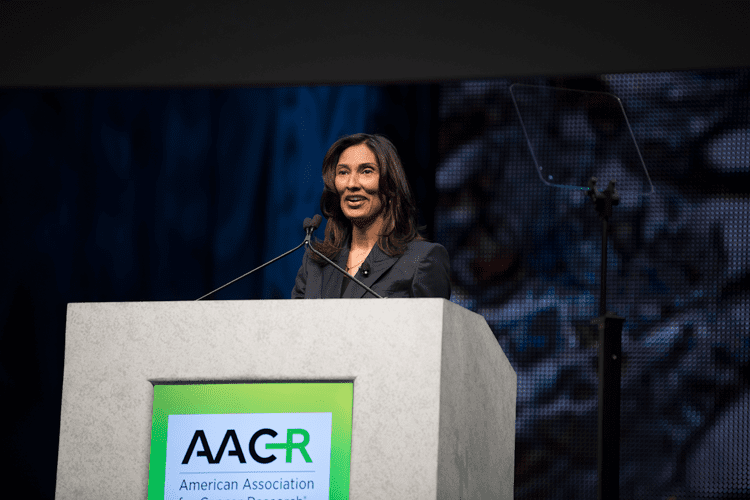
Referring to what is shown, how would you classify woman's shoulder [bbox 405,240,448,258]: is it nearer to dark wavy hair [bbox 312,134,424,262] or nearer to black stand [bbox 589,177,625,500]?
dark wavy hair [bbox 312,134,424,262]

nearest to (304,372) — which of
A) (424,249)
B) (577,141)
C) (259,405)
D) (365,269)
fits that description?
(259,405)

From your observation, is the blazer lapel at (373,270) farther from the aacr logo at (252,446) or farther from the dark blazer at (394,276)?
the aacr logo at (252,446)

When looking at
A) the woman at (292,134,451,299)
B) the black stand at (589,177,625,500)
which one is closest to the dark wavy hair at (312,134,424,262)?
the woman at (292,134,451,299)

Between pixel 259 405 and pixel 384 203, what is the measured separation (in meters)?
0.91

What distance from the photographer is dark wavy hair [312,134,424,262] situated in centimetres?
231

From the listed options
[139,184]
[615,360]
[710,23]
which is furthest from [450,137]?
[615,360]

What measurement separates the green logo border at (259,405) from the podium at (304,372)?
0.04 ft

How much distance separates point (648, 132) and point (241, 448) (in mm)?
2811

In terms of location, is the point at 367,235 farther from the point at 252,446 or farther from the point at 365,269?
the point at 252,446

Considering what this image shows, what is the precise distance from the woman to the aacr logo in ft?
2.05

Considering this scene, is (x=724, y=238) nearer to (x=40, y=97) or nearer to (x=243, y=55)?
(x=243, y=55)

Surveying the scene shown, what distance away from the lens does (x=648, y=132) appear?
3.80 meters

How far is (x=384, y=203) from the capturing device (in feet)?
7.71

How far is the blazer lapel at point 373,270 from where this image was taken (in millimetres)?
2152
